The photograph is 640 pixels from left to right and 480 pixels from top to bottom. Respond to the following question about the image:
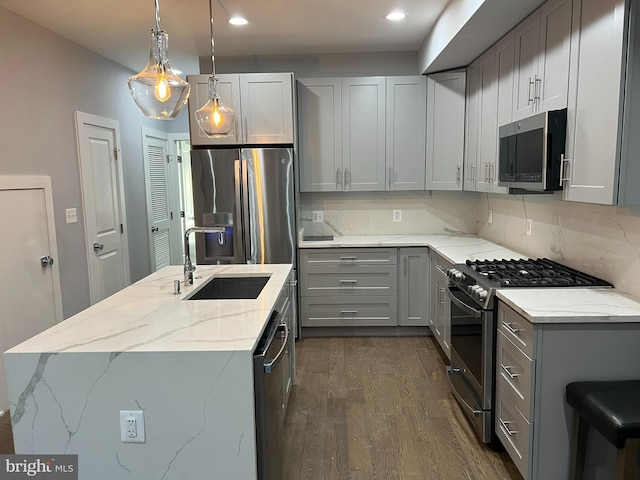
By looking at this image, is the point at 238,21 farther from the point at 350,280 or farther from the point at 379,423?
the point at 379,423

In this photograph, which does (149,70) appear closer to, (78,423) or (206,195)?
(78,423)

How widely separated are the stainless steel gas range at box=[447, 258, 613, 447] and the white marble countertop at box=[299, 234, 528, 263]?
0.38m

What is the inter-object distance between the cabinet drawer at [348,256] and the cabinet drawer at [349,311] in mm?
335

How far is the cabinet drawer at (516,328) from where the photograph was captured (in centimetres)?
201

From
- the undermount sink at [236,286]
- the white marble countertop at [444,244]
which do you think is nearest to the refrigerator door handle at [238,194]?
the white marble countertop at [444,244]

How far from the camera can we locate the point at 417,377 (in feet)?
11.2

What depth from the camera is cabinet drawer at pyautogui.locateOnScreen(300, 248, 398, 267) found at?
4113 mm

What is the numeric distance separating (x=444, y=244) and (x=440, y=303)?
1.82 ft

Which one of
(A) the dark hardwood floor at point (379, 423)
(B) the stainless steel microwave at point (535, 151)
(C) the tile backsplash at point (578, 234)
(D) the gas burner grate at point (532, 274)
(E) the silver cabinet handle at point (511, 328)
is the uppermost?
(B) the stainless steel microwave at point (535, 151)

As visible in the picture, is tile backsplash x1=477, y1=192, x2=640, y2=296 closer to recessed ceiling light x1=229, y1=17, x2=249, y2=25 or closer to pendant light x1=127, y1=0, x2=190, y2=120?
pendant light x1=127, y1=0, x2=190, y2=120

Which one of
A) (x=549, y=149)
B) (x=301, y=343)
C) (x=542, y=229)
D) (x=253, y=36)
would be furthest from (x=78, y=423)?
(x=253, y=36)

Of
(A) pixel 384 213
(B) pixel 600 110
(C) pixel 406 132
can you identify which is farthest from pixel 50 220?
(B) pixel 600 110

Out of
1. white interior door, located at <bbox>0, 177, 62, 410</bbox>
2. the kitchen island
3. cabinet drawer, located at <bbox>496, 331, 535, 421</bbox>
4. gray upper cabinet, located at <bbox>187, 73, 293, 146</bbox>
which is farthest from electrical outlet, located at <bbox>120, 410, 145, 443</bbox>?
gray upper cabinet, located at <bbox>187, 73, 293, 146</bbox>

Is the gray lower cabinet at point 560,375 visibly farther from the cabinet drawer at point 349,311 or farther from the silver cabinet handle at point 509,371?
the cabinet drawer at point 349,311
